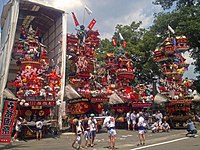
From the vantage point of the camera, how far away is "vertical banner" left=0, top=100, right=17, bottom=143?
1418cm

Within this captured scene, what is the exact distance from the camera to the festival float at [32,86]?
1900 cm

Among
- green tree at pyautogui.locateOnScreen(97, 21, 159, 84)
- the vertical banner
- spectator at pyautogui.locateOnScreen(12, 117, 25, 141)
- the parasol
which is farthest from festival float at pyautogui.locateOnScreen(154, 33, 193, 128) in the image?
the vertical banner

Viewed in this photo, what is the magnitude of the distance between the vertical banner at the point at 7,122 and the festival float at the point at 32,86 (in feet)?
12.6

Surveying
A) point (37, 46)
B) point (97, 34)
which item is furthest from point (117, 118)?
point (37, 46)

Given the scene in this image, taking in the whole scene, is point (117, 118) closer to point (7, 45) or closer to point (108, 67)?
point (108, 67)

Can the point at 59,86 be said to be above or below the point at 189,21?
below

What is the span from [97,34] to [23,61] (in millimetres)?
9281

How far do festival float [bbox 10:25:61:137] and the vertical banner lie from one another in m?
3.85

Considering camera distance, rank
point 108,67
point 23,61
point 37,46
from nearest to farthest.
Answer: point 23,61
point 37,46
point 108,67

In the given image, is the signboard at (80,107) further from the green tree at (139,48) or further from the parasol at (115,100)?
the green tree at (139,48)

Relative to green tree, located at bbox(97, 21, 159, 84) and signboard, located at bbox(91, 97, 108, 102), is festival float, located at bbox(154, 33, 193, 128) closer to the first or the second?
signboard, located at bbox(91, 97, 108, 102)

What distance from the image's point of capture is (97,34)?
27469 mm

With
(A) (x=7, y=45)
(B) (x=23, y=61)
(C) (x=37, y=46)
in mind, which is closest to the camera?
(A) (x=7, y=45)

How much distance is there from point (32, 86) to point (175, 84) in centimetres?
1265
